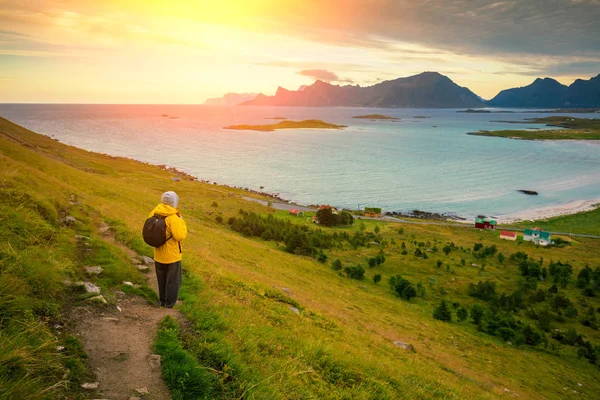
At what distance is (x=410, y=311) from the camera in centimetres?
3125

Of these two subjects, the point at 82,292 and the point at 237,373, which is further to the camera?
the point at 82,292

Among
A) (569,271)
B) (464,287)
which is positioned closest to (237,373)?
(464,287)

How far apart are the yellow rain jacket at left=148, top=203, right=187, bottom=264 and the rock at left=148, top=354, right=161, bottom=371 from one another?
2.85 m

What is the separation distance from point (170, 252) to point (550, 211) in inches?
4289

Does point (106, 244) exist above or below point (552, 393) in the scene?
above

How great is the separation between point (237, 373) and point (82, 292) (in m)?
4.87

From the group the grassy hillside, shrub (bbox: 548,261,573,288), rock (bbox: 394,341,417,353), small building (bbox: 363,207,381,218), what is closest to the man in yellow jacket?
the grassy hillside

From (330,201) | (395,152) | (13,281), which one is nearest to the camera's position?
(13,281)

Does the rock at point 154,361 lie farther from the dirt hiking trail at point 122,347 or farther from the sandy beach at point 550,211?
→ the sandy beach at point 550,211

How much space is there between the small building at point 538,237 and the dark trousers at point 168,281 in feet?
238

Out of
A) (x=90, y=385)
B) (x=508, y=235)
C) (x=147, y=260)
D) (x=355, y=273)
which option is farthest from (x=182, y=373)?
(x=508, y=235)

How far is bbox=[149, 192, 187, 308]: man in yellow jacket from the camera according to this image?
927cm

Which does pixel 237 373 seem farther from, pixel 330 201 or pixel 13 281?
pixel 330 201

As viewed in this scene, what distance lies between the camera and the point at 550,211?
91938 mm
